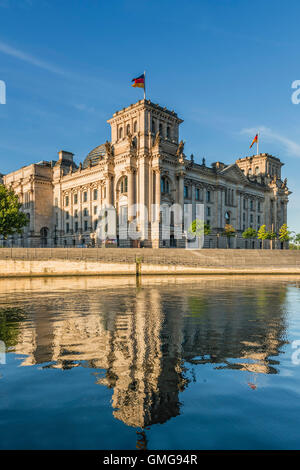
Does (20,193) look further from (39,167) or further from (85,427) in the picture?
(85,427)

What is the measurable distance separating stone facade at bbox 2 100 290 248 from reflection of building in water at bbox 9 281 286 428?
43.9 meters

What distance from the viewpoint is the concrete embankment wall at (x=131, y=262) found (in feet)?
119

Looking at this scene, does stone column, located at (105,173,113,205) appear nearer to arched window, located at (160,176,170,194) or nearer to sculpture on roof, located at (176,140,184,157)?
arched window, located at (160,176,170,194)

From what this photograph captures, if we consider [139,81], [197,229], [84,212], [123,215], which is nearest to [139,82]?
[139,81]

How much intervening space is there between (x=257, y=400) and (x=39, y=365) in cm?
458

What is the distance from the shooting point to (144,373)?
6.59 metres

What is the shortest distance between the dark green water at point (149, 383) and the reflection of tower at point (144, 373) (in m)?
0.02

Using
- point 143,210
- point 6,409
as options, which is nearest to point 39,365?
point 6,409

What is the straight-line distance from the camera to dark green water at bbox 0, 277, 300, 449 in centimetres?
429

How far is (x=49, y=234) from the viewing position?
81438 mm

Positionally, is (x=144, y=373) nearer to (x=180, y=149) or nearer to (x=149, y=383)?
(x=149, y=383)

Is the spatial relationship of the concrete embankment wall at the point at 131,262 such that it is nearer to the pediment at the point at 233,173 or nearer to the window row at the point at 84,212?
the window row at the point at 84,212

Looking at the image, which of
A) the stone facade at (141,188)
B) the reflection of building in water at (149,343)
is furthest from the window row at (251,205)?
the reflection of building in water at (149,343)

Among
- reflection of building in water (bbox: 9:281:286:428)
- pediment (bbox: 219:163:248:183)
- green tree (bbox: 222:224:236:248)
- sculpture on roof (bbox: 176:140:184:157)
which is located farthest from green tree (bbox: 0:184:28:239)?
pediment (bbox: 219:163:248:183)
